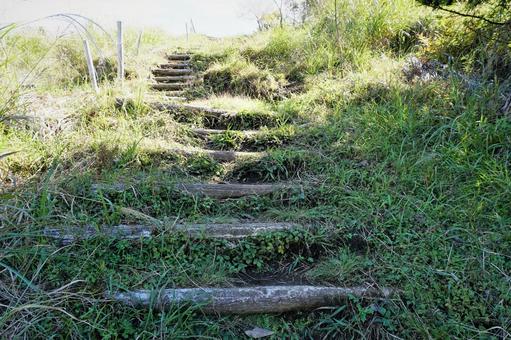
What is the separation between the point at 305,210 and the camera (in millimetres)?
2369

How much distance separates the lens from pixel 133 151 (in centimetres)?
285

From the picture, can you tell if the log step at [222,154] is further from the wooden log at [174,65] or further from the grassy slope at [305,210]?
the wooden log at [174,65]

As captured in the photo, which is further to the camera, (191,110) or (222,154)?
(191,110)

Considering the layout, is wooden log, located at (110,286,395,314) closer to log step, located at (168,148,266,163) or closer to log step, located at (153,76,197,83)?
log step, located at (168,148,266,163)

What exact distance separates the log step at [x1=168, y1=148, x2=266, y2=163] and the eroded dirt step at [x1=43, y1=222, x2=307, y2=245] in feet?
3.29

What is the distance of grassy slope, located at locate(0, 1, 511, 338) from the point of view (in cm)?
157

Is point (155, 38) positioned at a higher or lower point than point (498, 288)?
higher

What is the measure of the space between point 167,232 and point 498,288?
1688 mm

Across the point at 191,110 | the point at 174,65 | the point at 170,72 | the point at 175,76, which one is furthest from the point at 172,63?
the point at 191,110

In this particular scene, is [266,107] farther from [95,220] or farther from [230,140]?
[95,220]

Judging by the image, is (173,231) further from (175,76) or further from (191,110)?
(175,76)

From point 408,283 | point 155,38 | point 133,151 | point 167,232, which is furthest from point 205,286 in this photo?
point 155,38

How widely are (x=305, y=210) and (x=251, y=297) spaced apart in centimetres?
85

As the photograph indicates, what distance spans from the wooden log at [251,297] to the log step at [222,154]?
153 centimetres
